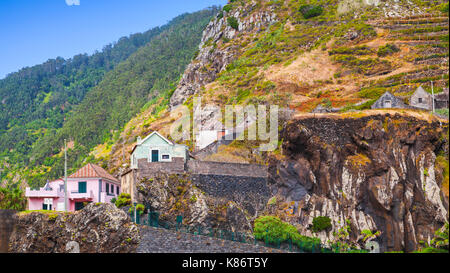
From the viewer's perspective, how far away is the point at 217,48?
390 feet

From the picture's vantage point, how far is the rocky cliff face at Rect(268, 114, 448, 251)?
139 feet

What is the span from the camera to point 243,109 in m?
77.5

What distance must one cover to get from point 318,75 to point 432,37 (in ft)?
58.1

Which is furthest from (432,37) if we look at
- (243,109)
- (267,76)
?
(243,109)

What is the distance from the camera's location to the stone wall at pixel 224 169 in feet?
146

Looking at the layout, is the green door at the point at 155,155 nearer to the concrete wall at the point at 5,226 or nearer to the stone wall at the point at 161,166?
the stone wall at the point at 161,166

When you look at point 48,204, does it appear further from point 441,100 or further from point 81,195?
point 441,100

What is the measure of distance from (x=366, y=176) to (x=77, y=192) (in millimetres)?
22241

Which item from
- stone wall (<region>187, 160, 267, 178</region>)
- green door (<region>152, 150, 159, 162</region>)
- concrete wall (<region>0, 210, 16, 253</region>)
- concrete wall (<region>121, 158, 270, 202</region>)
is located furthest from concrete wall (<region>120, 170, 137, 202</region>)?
concrete wall (<region>0, 210, 16, 253</region>)

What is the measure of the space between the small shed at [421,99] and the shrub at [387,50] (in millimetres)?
33665

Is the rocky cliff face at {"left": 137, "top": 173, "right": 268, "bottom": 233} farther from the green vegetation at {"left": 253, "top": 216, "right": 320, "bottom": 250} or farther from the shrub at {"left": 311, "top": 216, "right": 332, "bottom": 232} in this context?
the shrub at {"left": 311, "top": 216, "right": 332, "bottom": 232}

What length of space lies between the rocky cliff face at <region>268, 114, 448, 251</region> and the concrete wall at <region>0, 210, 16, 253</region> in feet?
62.6

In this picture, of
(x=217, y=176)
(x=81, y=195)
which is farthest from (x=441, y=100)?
(x=81, y=195)

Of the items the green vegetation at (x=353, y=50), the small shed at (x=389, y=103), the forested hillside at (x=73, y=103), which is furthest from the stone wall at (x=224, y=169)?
the forested hillside at (x=73, y=103)
